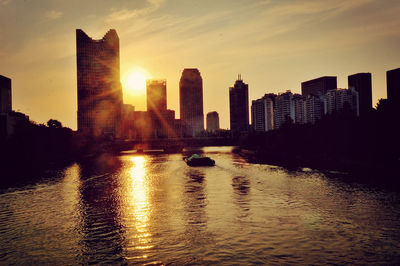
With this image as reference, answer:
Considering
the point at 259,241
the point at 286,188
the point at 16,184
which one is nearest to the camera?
the point at 259,241

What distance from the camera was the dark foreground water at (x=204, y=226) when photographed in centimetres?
2352

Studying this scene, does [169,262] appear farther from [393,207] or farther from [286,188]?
[286,188]

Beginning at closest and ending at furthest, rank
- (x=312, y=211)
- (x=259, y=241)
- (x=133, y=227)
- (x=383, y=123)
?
(x=259, y=241) < (x=133, y=227) < (x=312, y=211) < (x=383, y=123)

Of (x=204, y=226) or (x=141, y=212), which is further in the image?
(x=141, y=212)

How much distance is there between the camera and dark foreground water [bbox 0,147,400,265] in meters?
23.5

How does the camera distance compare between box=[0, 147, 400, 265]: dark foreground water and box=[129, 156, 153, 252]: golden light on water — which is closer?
box=[0, 147, 400, 265]: dark foreground water

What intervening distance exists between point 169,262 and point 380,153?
69113mm

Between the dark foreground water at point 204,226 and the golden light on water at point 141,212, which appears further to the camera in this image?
the golden light on water at point 141,212

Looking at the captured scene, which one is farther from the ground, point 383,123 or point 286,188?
point 383,123

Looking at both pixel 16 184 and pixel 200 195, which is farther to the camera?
pixel 16 184

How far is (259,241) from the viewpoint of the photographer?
86.5 feet

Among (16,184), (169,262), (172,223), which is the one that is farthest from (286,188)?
(16,184)

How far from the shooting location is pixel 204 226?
101 ft

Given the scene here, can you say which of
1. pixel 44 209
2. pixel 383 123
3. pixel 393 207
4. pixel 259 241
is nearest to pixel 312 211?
pixel 393 207
